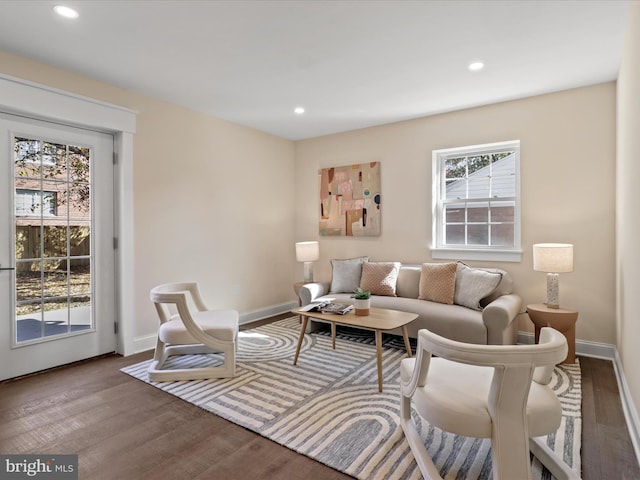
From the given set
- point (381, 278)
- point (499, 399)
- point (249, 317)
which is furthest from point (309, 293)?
point (499, 399)

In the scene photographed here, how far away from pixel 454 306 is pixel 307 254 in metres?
2.00

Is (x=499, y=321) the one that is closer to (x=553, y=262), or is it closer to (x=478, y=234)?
(x=553, y=262)

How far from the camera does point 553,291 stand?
327 cm

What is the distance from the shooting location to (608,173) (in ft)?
10.9

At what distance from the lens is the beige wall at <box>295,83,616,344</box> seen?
3.35m

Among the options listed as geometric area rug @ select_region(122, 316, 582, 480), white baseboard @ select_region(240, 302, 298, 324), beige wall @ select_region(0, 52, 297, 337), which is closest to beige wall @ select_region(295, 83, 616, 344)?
geometric area rug @ select_region(122, 316, 582, 480)

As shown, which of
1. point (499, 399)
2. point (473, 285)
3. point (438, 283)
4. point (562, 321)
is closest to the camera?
point (499, 399)

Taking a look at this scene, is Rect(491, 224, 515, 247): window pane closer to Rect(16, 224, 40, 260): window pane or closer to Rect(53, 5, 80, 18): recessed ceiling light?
Rect(53, 5, 80, 18): recessed ceiling light

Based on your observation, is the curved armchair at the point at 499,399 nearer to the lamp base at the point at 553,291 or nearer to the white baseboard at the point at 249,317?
the lamp base at the point at 553,291

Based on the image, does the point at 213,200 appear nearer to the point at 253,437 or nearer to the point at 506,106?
the point at 253,437

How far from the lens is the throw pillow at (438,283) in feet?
12.2

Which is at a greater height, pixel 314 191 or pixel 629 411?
pixel 314 191

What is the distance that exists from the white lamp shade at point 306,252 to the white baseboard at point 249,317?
93cm

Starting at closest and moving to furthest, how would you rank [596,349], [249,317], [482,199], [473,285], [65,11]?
1. [65,11]
2. [596,349]
3. [473,285]
4. [482,199]
5. [249,317]
